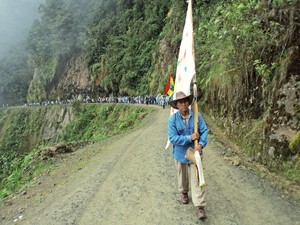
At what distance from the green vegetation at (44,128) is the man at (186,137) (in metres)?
6.80

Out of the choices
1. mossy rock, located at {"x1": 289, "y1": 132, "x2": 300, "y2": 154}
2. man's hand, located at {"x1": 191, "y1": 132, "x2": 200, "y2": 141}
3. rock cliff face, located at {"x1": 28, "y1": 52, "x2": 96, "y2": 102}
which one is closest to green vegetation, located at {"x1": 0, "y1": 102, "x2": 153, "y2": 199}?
rock cliff face, located at {"x1": 28, "y1": 52, "x2": 96, "y2": 102}

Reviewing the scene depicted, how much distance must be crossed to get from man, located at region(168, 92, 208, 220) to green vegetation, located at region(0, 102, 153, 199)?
22.3 ft

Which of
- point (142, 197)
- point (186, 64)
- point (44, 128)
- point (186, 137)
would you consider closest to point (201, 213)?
point (186, 137)

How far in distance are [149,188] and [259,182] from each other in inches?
81.2

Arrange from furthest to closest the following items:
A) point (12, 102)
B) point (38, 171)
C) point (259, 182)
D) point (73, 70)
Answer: point (12, 102) < point (73, 70) < point (38, 171) < point (259, 182)

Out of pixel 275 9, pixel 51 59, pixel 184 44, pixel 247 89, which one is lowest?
pixel 247 89

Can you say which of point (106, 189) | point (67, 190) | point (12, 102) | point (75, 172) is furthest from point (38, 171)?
point (12, 102)

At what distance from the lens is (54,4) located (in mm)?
56969

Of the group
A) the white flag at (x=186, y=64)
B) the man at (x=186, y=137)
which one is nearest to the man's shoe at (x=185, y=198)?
the man at (x=186, y=137)

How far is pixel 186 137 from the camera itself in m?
4.59

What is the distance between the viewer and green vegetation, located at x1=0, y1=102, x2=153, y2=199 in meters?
12.0

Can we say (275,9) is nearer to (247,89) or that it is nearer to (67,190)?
(247,89)

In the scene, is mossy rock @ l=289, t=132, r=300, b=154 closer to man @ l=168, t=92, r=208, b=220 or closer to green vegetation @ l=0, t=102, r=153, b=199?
man @ l=168, t=92, r=208, b=220

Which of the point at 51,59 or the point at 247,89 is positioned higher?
the point at 51,59
